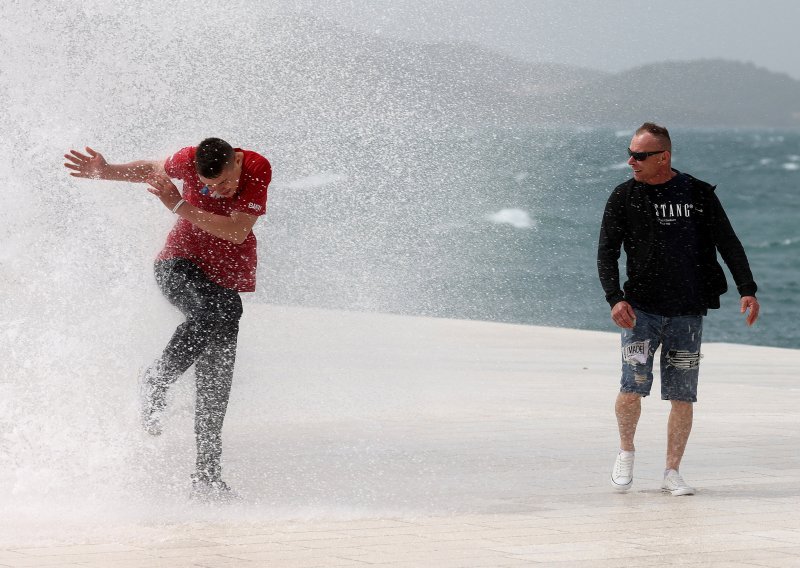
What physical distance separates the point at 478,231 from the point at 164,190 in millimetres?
56954

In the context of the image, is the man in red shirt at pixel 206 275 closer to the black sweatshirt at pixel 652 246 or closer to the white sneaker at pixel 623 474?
the black sweatshirt at pixel 652 246

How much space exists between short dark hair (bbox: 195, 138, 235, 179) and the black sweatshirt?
1.95m

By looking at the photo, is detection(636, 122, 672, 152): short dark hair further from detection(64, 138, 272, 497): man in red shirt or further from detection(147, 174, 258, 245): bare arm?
detection(147, 174, 258, 245): bare arm

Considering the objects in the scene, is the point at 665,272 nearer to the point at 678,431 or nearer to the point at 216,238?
the point at 678,431

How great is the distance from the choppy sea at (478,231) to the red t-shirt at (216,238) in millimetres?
15772

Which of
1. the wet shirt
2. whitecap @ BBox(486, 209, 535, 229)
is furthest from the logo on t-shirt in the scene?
whitecap @ BBox(486, 209, 535, 229)

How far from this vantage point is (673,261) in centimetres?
684

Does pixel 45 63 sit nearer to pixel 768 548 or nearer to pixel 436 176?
pixel 768 548

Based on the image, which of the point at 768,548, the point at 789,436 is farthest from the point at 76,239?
the point at 789,436

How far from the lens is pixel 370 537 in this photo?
17.7 feet

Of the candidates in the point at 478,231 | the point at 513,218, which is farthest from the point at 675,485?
the point at 478,231

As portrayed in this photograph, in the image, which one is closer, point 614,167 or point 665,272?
point 665,272

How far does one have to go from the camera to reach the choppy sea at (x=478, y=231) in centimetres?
3856

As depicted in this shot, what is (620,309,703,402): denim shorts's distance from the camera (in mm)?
6848
